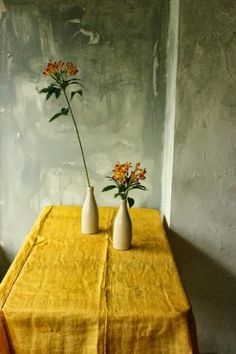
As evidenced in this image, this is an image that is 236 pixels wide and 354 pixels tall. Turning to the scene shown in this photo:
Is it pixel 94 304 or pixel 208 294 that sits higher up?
pixel 94 304

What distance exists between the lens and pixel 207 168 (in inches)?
64.9

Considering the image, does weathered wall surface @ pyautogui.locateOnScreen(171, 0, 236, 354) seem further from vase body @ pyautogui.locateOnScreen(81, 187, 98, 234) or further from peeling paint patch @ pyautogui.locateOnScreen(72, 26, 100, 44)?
peeling paint patch @ pyautogui.locateOnScreen(72, 26, 100, 44)

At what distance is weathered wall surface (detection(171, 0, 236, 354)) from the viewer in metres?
1.54

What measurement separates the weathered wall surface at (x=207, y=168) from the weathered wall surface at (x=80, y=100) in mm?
346

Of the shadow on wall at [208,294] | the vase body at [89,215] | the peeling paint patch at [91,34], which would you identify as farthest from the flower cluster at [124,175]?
the peeling paint patch at [91,34]

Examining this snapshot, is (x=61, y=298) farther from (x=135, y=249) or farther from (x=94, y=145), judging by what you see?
(x=94, y=145)

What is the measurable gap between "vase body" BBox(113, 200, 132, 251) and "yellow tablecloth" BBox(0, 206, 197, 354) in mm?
30

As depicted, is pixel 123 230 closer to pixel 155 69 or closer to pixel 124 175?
pixel 124 175

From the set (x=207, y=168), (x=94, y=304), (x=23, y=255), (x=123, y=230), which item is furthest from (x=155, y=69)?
(x=94, y=304)

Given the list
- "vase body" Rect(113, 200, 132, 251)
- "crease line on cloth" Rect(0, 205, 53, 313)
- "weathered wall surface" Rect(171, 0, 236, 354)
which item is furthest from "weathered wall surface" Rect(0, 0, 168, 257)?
"vase body" Rect(113, 200, 132, 251)

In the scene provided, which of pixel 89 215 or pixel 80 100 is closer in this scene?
pixel 89 215

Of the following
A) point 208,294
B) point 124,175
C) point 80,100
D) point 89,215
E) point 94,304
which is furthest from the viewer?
point 80,100

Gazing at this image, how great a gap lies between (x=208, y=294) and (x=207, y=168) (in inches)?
23.9

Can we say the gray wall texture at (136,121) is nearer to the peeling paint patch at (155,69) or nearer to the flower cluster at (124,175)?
the peeling paint patch at (155,69)
